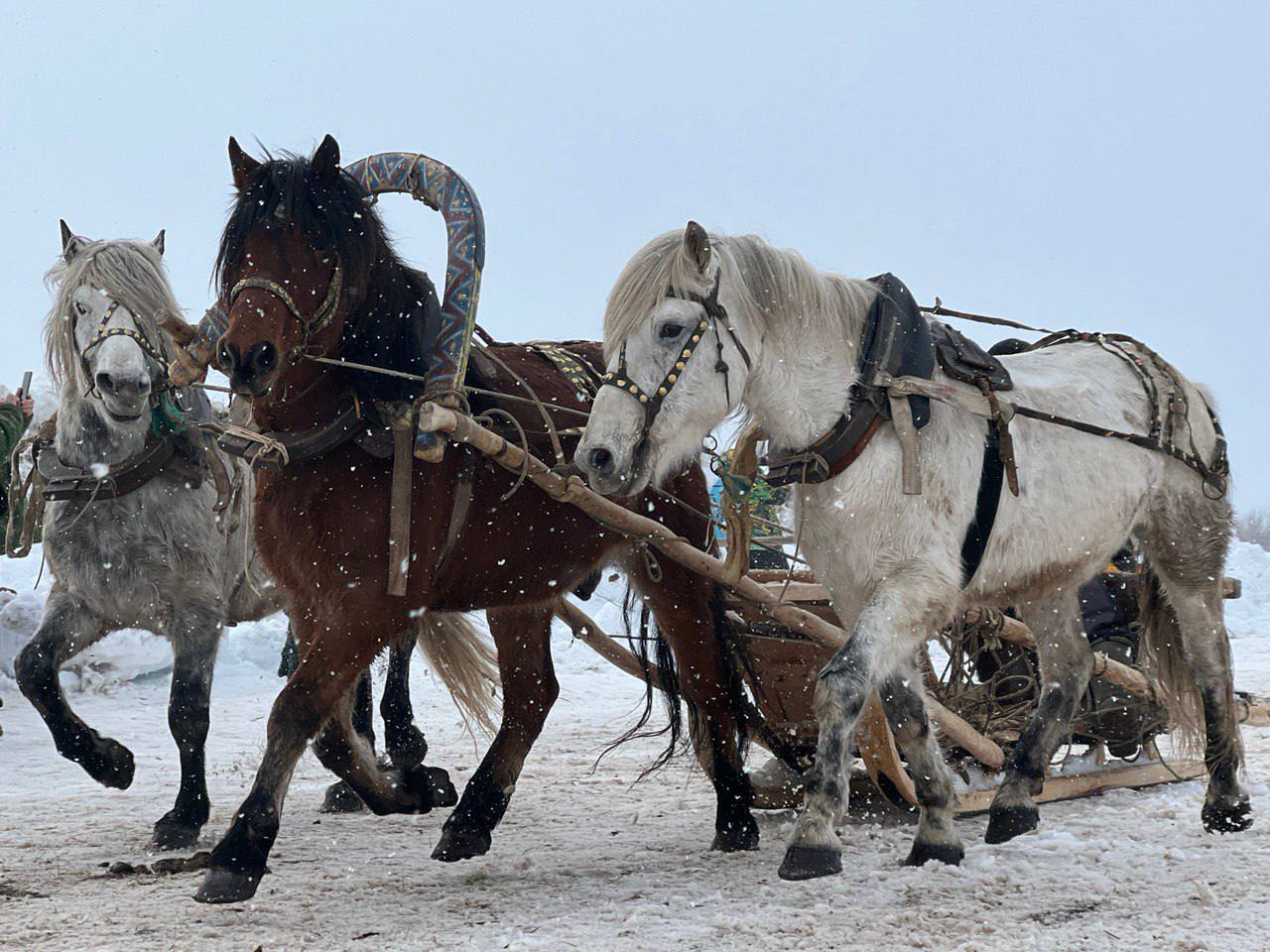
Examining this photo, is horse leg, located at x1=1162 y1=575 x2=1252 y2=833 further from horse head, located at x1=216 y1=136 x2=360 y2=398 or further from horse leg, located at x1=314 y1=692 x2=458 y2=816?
horse head, located at x1=216 y1=136 x2=360 y2=398

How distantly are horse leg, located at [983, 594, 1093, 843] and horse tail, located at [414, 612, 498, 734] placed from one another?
222 cm

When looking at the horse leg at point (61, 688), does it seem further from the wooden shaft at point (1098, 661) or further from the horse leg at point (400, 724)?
the wooden shaft at point (1098, 661)

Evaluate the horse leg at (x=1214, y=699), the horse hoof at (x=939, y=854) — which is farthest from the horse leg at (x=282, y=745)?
the horse leg at (x=1214, y=699)

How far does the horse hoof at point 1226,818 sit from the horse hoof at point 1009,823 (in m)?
0.70

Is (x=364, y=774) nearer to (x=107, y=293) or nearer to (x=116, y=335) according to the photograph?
(x=116, y=335)

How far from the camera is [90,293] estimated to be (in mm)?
4539

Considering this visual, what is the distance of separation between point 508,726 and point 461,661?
829mm

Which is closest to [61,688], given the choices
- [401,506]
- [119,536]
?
[119,536]

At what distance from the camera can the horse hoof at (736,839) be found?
436cm

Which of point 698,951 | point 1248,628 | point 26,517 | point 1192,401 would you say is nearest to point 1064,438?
point 1192,401

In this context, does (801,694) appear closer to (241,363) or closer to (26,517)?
(241,363)

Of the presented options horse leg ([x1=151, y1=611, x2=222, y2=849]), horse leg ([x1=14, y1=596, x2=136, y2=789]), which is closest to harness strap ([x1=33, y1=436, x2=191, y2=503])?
horse leg ([x1=14, y1=596, x2=136, y2=789])

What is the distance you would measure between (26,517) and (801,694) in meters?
3.13

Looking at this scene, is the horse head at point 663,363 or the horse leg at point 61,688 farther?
the horse leg at point 61,688
